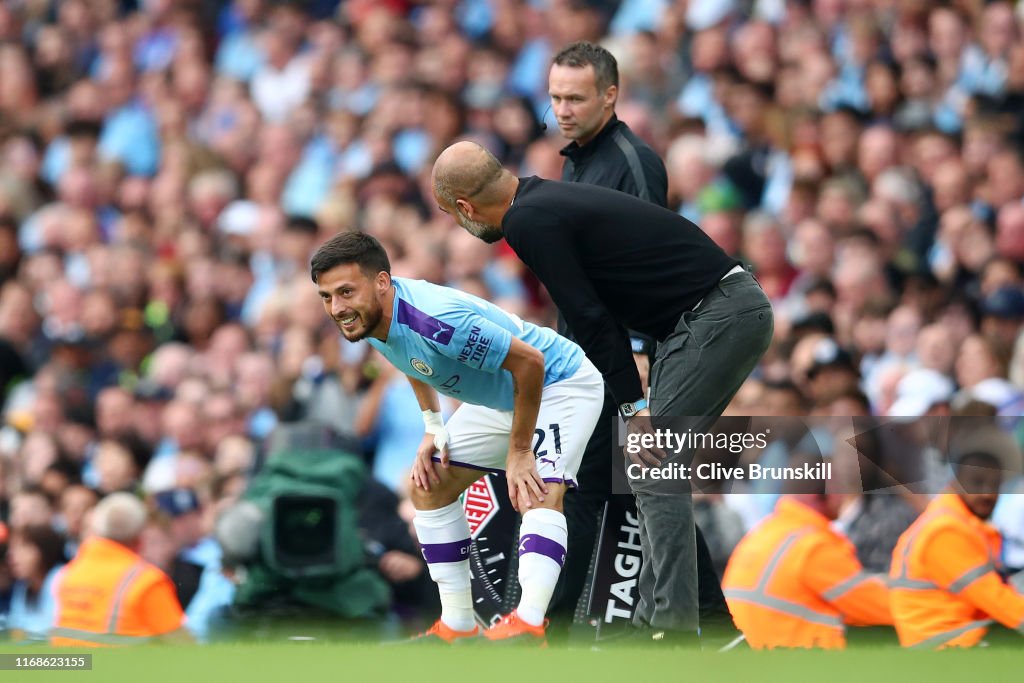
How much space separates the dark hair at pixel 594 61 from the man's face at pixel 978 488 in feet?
7.78

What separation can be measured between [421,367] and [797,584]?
248 centimetres

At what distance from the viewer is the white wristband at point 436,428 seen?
21.3 ft

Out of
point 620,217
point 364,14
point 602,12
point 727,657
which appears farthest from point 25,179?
point 727,657

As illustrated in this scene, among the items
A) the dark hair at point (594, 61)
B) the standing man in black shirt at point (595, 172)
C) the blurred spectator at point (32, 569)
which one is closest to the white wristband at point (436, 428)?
the standing man in black shirt at point (595, 172)

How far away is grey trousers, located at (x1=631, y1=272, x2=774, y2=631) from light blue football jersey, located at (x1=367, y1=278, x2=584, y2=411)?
1.98ft

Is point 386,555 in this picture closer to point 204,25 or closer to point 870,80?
point 870,80

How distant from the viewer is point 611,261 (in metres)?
6.15

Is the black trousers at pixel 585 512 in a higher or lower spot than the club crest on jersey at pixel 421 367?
lower

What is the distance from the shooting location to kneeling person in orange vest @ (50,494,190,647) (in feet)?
26.8

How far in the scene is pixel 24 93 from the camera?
654 inches

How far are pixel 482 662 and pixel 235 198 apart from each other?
391 inches

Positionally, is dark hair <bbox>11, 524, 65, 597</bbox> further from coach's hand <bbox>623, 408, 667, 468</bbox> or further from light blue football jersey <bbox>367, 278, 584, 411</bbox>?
coach's hand <bbox>623, 408, 667, 468</bbox>

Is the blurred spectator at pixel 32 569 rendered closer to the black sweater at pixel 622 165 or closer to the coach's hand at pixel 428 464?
the coach's hand at pixel 428 464

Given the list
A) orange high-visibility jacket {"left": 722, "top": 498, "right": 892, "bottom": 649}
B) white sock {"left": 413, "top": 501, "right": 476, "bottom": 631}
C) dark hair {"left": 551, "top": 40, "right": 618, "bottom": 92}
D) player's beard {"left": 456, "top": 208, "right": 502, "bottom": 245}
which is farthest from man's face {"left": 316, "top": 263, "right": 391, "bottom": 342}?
orange high-visibility jacket {"left": 722, "top": 498, "right": 892, "bottom": 649}
